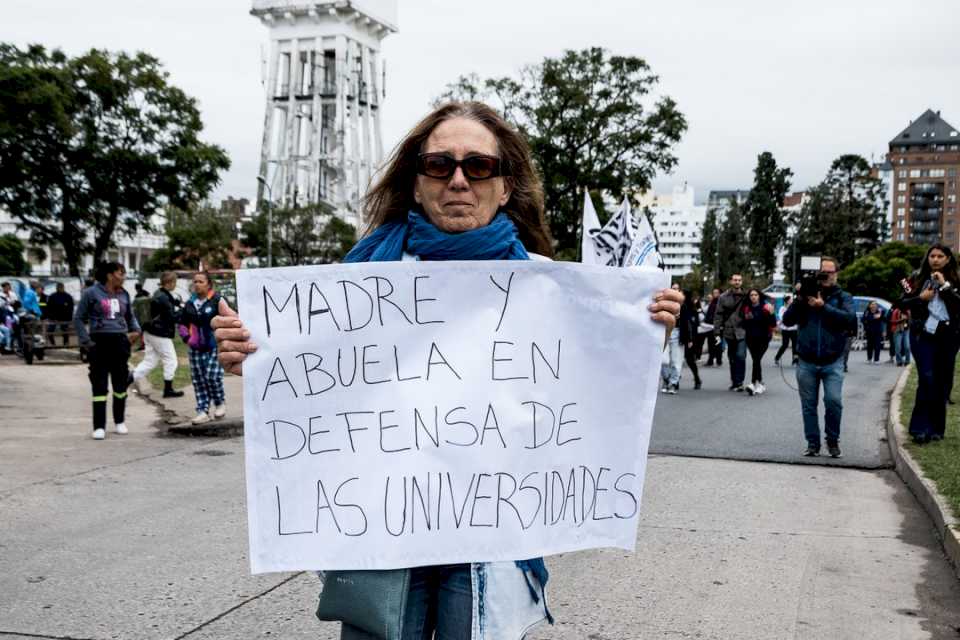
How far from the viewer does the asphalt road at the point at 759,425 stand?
31.9 feet

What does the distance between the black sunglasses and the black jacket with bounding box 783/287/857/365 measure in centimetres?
731

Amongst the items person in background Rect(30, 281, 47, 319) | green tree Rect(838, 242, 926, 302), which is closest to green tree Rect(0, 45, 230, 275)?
person in background Rect(30, 281, 47, 319)

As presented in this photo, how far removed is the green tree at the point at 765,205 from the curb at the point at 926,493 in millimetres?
84725

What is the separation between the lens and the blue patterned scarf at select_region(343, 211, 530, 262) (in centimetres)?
251

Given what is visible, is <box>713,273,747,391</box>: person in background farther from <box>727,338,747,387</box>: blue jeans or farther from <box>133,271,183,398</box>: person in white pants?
<box>133,271,183,398</box>: person in white pants

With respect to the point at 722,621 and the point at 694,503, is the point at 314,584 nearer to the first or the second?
the point at 722,621

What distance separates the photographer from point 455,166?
2.51 m

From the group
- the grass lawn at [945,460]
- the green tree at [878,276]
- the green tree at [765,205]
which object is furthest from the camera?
the green tree at [765,205]

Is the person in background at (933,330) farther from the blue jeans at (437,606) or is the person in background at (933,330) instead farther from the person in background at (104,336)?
the blue jeans at (437,606)

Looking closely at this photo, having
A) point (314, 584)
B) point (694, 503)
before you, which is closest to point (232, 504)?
point (314, 584)

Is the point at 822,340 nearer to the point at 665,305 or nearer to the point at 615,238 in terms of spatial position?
the point at 615,238

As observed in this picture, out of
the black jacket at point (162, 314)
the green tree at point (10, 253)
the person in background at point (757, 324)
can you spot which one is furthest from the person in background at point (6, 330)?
the green tree at point (10, 253)

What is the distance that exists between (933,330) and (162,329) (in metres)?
9.84

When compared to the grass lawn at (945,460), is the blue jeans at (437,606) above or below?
above
